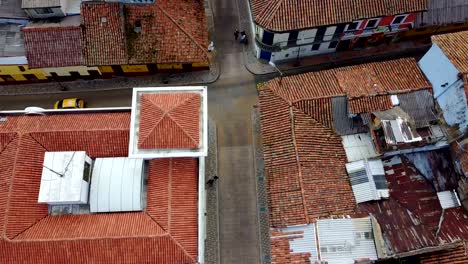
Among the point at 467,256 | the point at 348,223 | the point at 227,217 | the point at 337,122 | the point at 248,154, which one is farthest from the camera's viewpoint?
the point at 248,154

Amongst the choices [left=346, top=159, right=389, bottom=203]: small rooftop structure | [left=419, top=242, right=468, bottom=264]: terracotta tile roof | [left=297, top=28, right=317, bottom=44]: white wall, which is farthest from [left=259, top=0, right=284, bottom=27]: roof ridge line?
[left=419, top=242, right=468, bottom=264]: terracotta tile roof

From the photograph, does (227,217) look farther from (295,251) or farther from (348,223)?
(348,223)

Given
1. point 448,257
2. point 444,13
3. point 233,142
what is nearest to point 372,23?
point 444,13

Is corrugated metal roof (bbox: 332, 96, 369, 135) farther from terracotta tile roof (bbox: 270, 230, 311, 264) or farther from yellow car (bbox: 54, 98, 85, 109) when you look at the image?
yellow car (bbox: 54, 98, 85, 109)

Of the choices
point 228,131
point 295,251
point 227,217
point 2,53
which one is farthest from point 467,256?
point 2,53

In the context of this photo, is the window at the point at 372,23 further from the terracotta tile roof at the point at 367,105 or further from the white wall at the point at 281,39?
the terracotta tile roof at the point at 367,105

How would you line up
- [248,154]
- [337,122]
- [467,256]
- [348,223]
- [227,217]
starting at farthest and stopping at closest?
[248,154]
[227,217]
[337,122]
[348,223]
[467,256]

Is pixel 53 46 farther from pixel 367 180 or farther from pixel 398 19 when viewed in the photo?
pixel 398 19

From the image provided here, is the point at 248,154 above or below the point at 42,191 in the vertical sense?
above
